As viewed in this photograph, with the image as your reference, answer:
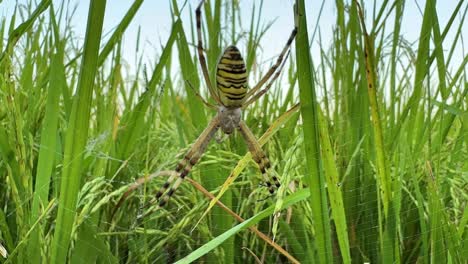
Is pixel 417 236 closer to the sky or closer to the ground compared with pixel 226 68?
closer to the ground

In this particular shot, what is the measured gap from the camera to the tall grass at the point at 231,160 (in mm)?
940

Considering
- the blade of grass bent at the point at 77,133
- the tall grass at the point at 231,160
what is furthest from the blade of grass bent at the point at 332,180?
the blade of grass bent at the point at 77,133

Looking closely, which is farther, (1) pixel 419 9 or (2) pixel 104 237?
(2) pixel 104 237

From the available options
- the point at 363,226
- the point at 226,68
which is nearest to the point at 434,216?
the point at 363,226

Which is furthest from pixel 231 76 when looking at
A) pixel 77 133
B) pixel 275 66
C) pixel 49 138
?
pixel 49 138

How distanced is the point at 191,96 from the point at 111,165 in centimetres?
44

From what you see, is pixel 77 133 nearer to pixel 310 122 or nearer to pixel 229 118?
pixel 229 118

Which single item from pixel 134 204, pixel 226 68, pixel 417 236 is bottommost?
pixel 417 236

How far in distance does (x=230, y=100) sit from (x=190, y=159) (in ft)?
0.86

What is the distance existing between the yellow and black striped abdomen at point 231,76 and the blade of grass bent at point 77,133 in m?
0.17

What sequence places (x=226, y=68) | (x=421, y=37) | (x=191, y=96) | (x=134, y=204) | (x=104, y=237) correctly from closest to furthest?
(x=226, y=68) < (x=191, y=96) < (x=421, y=37) < (x=104, y=237) < (x=134, y=204)

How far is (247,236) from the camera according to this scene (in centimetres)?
149

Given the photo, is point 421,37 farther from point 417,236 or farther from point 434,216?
point 417,236

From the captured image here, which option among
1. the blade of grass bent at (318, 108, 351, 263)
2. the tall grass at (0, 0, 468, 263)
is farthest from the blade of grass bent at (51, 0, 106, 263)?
the blade of grass bent at (318, 108, 351, 263)
